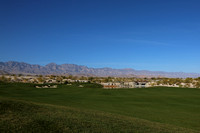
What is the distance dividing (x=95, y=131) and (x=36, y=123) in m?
3.01

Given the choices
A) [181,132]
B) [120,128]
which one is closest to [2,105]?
[120,128]

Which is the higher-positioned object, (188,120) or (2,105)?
(2,105)

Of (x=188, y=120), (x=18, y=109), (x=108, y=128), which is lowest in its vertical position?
(x=188, y=120)

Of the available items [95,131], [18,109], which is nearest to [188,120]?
[95,131]

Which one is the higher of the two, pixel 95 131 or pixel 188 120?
pixel 95 131

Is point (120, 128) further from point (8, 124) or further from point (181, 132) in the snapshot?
point (8, 124)

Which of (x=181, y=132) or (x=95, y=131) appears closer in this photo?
(x=95, y=131)

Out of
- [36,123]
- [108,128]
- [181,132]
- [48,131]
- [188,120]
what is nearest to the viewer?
[48,131]

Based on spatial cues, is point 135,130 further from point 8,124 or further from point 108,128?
point 8,124

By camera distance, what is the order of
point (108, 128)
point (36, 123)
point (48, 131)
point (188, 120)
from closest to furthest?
point (48, 131) < point (36, 123) < point (108, 128) < point (188, 120)

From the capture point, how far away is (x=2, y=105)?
11.7 meters

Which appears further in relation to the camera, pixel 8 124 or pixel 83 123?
pixel 83 123

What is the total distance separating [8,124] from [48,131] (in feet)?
6.39

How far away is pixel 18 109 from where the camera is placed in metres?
11.8
